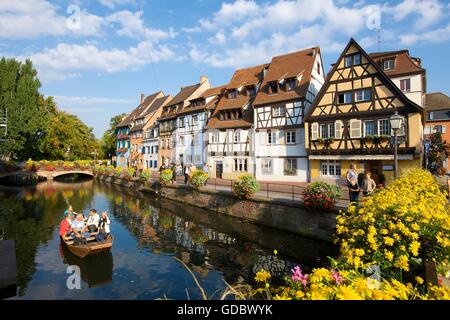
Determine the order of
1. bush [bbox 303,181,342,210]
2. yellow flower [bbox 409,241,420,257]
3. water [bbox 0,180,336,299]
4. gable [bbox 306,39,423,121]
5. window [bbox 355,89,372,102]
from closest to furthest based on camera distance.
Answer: yellow flower [bbox 409,241,420,257] < water [bbox 0,180,336,299] < bush [bbox 303,181,342,210] < gable [bbox 306,39,423,121] < window [bbox 355,89,372,102]

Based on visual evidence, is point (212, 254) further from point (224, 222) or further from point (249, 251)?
point (224, 222)

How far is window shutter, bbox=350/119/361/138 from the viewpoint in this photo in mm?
22672

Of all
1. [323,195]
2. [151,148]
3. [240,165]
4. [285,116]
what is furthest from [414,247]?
[151,148]

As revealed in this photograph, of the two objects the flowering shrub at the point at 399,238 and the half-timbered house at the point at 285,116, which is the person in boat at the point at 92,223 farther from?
the half-timbered house at the point at 285,116

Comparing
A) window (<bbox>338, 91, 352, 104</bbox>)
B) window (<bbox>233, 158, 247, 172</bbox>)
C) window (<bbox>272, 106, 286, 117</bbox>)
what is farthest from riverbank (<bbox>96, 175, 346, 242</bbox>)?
window (<bbox>338, 91, 352, 104</bbox>)

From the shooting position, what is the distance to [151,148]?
1945 inches

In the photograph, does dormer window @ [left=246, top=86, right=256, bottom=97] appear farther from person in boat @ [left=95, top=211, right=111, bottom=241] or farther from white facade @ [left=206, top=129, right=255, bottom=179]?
person in boat @ [left=95, top=211, right=111, bottom=241]

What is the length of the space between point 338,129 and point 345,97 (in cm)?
269

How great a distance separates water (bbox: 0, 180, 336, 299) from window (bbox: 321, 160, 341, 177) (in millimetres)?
10702

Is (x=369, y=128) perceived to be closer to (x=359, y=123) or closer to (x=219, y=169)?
(x=359, y=123)

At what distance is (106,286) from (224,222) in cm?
946

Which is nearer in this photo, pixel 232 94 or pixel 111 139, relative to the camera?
pixel 232 94

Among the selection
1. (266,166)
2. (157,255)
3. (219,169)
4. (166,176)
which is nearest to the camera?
(157,255)

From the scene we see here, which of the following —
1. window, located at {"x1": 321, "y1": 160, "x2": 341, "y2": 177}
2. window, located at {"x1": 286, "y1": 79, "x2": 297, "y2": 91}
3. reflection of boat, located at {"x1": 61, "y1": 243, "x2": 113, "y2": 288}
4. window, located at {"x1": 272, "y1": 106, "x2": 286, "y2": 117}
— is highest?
window, located at {"x1": 286, "y1": 79, "x2": 297, "y2": 91}
